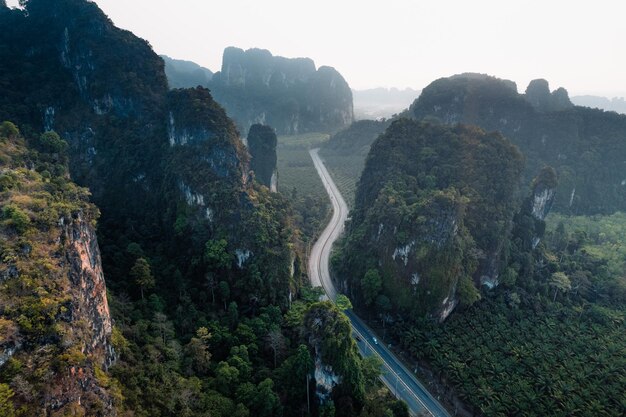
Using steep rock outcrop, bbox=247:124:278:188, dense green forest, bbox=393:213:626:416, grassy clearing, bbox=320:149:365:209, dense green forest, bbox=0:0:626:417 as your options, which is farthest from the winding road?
grassy clearing, bbox=320:149:365:209

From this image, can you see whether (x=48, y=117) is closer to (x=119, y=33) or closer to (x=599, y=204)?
(x=119, y=33)

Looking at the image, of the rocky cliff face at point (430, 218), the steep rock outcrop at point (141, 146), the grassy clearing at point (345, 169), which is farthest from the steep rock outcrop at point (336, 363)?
the grassy clearing at point (345, 169)

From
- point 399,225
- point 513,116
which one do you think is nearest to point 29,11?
point 399,225

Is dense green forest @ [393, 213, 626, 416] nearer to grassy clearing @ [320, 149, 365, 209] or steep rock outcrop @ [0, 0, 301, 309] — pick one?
steep rock outcrop @ [0, 0, 301, 309]

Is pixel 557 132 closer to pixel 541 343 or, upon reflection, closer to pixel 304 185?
pixel 304 185

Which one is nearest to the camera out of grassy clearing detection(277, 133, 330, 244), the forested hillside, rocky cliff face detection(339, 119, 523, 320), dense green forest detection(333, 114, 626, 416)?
the forested hillside

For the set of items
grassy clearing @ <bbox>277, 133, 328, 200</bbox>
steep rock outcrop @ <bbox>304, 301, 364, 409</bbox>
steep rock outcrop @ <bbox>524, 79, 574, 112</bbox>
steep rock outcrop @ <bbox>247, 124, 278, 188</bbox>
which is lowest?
steep rock outcrop @ <bbox>304, 301, 364, 409</bbox>

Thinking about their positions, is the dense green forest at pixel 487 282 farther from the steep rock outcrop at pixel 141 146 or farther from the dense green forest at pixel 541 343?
the steep rock outcrop at pixel 141 146
